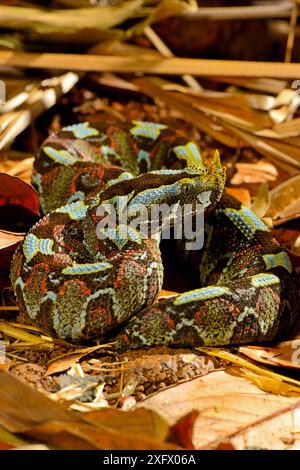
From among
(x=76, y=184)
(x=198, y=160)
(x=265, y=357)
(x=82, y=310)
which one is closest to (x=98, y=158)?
(x=76, y=184)

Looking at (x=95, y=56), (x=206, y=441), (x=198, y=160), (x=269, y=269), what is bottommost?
(x=206, y=441)

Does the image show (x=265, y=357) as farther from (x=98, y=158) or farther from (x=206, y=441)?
(x=98, y=158)

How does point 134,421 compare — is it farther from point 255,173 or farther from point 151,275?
point 255,173

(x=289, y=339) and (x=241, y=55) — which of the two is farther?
(x=241, y=55)

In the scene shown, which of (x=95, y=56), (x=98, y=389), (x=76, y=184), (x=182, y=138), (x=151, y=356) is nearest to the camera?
(x=98, y=389)

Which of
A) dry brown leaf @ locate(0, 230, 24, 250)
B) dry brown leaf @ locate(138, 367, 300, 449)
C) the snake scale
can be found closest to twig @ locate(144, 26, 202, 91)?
the snake scale

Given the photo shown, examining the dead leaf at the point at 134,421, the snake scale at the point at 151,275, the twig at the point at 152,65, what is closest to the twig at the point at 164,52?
the twig at the point at 152,65

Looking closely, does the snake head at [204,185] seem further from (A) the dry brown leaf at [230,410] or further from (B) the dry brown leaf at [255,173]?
(B) the dry brown leaf at [255,173]

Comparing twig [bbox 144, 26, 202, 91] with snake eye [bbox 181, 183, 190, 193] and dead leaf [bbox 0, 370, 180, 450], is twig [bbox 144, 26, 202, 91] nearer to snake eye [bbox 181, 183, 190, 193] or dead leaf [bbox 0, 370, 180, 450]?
snake eye [bbox 181, 183, 190, 193]
